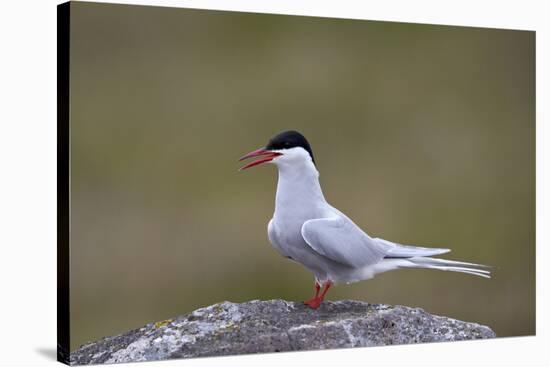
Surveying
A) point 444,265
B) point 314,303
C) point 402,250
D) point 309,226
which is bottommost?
point 314,303

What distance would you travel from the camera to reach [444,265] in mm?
8438

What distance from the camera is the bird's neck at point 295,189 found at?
7.88 meters

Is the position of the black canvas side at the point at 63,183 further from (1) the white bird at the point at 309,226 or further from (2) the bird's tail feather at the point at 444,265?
(2) the bird's tail feather at the point at 444,265

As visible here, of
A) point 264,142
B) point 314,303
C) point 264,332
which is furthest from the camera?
point 264,142

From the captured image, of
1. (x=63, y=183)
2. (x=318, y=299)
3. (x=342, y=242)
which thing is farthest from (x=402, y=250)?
(x=63, y=183)

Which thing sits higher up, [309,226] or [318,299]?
[309,226]

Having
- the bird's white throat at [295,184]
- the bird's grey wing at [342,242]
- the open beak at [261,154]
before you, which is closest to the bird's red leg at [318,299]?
the bird's grey wing at [342,242]

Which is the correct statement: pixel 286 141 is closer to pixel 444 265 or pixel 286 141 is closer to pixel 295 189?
pixel 295 189

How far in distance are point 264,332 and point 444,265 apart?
1.85m

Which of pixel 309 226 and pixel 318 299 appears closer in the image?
pixel 309 226

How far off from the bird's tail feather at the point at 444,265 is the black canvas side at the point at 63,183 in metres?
2.87

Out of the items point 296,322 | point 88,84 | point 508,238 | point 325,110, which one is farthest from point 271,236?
point 508,238

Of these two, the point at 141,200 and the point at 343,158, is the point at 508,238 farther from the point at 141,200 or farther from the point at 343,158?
the point at 141,200

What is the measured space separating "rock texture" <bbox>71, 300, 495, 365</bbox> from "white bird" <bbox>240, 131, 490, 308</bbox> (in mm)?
307
